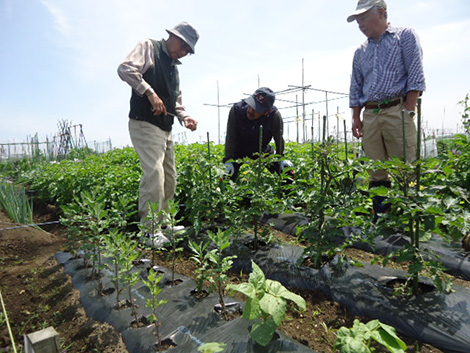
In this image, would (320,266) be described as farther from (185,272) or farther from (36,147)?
(36,147)

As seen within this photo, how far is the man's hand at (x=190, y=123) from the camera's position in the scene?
3.04 m

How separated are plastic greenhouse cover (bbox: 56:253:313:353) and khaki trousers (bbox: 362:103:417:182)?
79.8 inches

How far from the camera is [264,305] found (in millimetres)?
1254

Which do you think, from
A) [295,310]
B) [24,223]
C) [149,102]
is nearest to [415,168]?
[295,310]

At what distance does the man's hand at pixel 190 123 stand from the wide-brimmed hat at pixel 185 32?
0.69 m

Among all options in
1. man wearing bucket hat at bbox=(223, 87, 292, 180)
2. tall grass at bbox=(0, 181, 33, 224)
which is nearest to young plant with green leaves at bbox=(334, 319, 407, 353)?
A: man wearing bucket hat at bbox=(223, 87, 292, 180)

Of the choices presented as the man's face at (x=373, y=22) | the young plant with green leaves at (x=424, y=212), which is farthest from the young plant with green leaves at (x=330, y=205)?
the man's face at (x=373, y=22)

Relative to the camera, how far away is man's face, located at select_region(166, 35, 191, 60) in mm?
2752

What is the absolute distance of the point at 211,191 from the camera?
8.13 feet

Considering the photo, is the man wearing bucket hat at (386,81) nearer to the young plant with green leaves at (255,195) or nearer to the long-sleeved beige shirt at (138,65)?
the young plant with green leaves at (255,195)

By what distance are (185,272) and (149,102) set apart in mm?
1513

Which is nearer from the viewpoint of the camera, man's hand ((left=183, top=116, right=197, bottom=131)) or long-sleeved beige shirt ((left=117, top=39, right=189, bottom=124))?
long-sleeved beige shirt ((left=117, top=39, right=189, bottom=124))

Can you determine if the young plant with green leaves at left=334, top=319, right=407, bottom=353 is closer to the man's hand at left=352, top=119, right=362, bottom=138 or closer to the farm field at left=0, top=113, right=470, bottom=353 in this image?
the farm field at left=0, top=113, right=470, bottom=353

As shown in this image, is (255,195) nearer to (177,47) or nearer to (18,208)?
(177,47)
